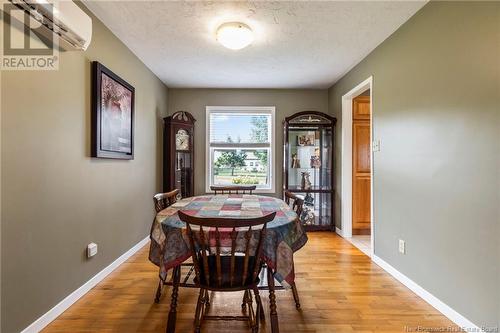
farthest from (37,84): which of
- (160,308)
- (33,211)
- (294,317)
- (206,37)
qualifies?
(294,317)

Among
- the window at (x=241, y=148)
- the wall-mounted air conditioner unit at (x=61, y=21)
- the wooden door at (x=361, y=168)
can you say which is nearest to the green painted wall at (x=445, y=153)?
the wooden door at (x=361, y=168)

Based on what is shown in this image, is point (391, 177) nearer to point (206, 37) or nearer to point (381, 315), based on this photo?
point (381, 315)

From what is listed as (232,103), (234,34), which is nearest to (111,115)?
(234,34)

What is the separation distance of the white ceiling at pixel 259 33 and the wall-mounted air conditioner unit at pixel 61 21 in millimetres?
420

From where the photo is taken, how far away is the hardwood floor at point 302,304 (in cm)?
180

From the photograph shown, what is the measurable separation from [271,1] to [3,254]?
248 centimetres

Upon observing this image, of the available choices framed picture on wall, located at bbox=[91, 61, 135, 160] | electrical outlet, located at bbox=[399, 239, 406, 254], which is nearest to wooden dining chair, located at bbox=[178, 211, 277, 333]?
framed picture on wall, located at bbox=[91, 61, 135, 160]

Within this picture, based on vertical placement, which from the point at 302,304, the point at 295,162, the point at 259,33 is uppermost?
the point at 259,33

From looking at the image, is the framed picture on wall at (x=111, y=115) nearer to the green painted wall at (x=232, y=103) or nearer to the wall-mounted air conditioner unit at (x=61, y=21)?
the wall-mounted air conditioner unit at (x=61, y=21)

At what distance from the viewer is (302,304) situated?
208 cm

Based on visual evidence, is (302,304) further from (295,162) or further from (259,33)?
(295,162)

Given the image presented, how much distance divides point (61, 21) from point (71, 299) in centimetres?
200

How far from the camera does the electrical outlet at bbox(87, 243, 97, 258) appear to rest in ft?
7.49

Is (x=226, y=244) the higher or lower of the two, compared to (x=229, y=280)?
higher
